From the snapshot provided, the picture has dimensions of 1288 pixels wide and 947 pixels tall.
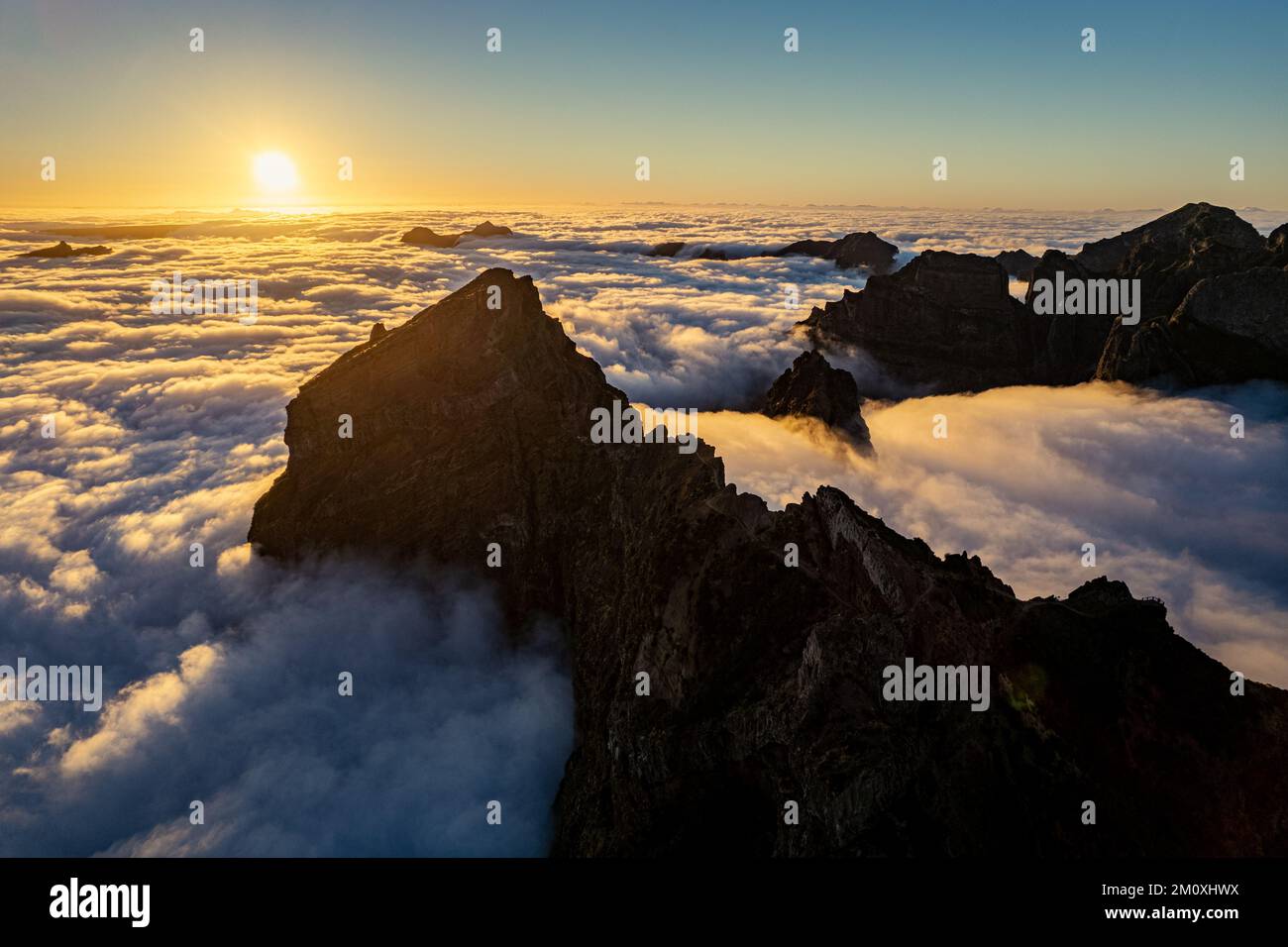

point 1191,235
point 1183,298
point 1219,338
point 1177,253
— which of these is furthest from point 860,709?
point 1191,235

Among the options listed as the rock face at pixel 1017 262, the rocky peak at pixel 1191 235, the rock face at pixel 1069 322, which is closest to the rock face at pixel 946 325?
the rock face at pixel 1069 322

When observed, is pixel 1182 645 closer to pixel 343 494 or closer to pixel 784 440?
pixel 343 494

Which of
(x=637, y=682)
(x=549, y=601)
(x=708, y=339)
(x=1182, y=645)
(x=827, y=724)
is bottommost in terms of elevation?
(x=549, y=601)

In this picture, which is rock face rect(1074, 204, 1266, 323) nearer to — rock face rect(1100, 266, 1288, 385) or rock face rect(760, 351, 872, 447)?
rock face rect(1100, 266, 1288, 385)

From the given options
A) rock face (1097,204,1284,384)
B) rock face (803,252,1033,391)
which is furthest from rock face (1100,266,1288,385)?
rock face (803,252,1033,391)

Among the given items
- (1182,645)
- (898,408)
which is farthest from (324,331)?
(1182,645)

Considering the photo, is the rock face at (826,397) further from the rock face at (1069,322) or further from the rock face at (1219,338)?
the rock face at (1219,338)

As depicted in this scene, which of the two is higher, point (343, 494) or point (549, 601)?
point (343, 494)
